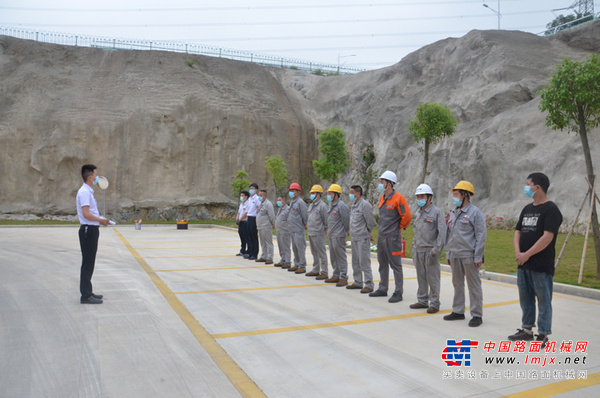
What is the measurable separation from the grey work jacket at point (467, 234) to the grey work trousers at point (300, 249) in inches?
197

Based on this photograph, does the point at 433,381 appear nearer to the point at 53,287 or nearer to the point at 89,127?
the point at 53,287

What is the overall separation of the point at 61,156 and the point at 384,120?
81.0ft

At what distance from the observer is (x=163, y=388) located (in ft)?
14.0

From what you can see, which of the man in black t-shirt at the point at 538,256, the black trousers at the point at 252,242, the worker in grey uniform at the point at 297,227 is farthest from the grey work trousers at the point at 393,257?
the black trousers at the point at 252,242

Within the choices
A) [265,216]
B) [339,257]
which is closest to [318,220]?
[339,257]

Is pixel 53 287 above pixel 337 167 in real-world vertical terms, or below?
below

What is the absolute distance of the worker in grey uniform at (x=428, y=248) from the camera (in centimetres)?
749

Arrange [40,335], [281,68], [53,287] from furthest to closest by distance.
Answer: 1. [281,68]
2. [53,287]
3. [40,335]

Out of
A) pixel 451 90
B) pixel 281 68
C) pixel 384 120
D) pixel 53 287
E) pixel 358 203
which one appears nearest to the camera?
pixel 53 287

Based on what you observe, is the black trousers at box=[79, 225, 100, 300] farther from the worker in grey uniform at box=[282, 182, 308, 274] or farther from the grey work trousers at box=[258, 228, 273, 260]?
the grey work trousers at box=[258, 228, 273, 260]

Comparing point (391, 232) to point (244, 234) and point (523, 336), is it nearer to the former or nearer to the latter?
point (523, 336)

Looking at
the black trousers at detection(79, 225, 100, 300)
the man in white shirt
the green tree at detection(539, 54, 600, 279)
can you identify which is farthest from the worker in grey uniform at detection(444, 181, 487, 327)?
the black trousers at detection(79, 225, 100, 300)

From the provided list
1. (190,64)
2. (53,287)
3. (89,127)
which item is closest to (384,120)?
(190,64)

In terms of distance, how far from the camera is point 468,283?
6844 mm
